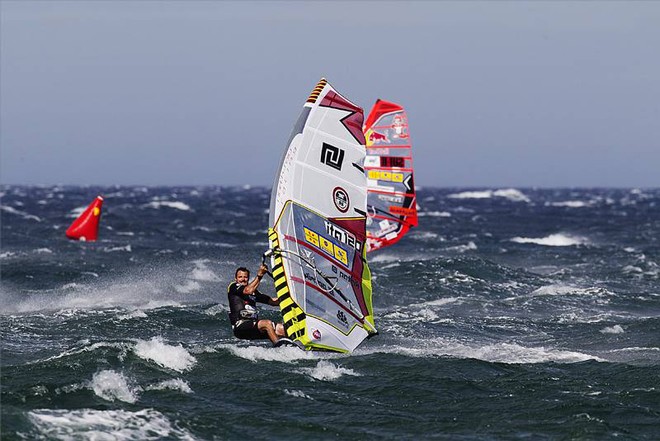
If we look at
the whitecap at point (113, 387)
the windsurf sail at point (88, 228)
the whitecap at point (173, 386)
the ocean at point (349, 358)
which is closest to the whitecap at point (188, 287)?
the ocean at point (349, 358)

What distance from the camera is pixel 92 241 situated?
46500 mm

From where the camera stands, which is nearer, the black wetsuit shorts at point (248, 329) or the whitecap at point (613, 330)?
the black wetsuit shorts at point (248, 329)

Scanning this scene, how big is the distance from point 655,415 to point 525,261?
2596 centimetres

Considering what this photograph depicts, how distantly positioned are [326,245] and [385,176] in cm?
1145

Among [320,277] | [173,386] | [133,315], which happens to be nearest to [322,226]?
[320,277]

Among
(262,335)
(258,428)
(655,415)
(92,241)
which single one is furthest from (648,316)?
(92,241)

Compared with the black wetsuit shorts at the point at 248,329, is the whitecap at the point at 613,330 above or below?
below

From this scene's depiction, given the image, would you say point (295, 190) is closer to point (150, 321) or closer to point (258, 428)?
point (258, 428)

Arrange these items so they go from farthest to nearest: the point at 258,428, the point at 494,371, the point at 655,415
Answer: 1. the point at 494,371
2. the point at 655,415
3. the point at 258,428

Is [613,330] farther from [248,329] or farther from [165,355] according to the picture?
[165,355]

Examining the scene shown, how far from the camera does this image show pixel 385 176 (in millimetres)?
26797

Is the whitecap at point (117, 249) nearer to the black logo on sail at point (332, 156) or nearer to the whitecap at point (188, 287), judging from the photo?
the whitecap at point (188, 287)

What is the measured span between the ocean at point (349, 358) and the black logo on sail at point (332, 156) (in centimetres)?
353

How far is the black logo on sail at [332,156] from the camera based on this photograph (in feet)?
50.8
